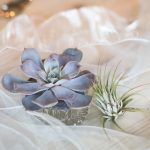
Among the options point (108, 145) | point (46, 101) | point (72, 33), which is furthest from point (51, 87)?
point (72, 33)

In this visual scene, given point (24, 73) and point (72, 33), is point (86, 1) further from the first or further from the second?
point (24, 73)

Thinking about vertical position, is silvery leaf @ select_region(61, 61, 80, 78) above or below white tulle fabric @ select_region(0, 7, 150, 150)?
above

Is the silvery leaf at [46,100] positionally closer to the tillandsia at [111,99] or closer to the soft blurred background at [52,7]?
the tillandsia at [111,99]

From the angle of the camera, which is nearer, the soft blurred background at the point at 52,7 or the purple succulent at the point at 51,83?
the purple succulent at the point at 51,83

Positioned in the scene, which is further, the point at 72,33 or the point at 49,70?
the point at 72,33

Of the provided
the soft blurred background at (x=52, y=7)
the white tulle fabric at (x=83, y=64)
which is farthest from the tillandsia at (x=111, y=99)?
the soft blurred background at (x=52, y=7)

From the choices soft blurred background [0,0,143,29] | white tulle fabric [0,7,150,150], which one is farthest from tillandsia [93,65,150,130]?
soft blurred background [0,0,143,29]

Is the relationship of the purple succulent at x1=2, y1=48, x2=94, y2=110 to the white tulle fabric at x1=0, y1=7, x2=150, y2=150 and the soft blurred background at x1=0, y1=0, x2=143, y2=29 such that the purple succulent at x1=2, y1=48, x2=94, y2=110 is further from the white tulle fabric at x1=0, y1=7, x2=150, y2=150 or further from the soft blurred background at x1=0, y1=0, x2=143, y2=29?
the soft blurred background at x1=0, y1=0, x2=143, y2=29
